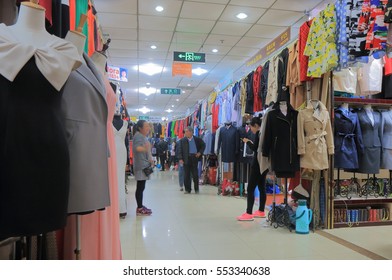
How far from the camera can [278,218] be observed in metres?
4.41

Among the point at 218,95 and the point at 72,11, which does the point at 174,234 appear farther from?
the point at 218,95

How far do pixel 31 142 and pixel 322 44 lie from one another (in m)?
3.73

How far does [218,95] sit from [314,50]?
13.7 ft

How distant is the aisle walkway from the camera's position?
3.25 meters

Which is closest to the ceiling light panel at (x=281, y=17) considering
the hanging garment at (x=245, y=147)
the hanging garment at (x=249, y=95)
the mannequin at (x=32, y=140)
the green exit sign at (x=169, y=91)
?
the hanging garment at (x=249, y=95)

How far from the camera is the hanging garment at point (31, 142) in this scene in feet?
3.61

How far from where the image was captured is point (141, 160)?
5.14 m

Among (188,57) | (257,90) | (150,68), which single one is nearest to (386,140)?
(257,90)

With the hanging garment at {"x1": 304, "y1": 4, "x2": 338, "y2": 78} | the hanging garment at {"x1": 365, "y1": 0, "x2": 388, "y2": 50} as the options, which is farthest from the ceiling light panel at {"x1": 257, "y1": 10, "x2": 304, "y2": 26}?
the hanging garment at {"x1": 365, "y1": 0, "x2": 388, "y2": 50}

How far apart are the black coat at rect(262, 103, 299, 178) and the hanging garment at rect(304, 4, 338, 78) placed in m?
0.63

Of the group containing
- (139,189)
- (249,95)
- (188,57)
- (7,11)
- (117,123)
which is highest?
(188,57)

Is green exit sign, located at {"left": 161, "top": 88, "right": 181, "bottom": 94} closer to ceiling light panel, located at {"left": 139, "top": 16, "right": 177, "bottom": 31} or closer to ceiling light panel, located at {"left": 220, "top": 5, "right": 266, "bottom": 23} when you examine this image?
ceiling light panel, located at {"left": 139, "top": 16, "right": 177, "bottom": 31}

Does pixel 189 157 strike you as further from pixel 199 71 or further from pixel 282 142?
pixel 199 71

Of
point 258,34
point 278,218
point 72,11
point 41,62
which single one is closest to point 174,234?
point 278,218
